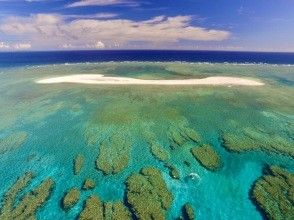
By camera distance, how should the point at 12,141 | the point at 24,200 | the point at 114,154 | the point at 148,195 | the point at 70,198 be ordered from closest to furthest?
the point at 24,200 → the point at 70,198 → the point at 148,195 → the point at 114,154 → the point at 12,141

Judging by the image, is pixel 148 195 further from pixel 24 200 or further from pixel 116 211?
pixel 24 200

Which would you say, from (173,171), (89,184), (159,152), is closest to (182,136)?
(159,152)

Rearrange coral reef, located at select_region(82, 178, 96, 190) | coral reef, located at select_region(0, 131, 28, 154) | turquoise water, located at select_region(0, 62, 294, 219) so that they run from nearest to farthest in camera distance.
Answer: turquoise water, located at select_region(0, 62, 294, 219) < coral reef, located at select_region(82, 178, 96, 190) < coral reef, located at select_region(0, 131, 28, 154)

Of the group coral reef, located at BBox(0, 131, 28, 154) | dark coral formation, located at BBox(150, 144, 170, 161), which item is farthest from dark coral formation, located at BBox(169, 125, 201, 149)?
coral reef, located at BBox(0, 131, 28, 154)

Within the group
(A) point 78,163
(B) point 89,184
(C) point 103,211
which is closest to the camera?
(C) point 103,211

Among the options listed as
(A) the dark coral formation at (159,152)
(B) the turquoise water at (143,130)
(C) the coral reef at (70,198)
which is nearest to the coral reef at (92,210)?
(B) the turquoise water at (143,130)

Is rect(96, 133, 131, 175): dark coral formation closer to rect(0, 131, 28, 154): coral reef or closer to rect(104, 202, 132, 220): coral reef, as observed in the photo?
rect(104, 202, 132, 220): coral reef
